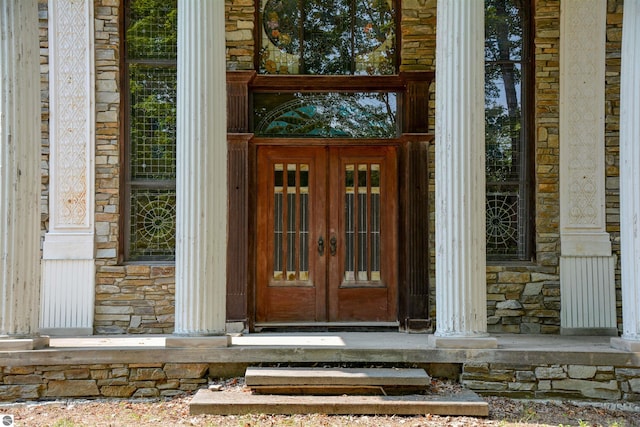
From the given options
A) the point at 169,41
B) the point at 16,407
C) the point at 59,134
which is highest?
the point at 169,41

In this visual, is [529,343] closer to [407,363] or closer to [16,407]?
[407,363]

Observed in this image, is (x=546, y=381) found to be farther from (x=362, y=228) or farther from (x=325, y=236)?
(x=325, y=236)

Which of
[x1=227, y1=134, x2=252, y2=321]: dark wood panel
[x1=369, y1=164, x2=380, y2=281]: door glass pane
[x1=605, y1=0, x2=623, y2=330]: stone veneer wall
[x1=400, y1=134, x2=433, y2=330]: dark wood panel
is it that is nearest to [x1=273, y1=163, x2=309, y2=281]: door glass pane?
[x1=227, y1=134, x2=252, y2=321]: dark wood panel

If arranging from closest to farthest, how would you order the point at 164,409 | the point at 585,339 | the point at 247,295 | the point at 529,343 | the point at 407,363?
the point at 164,409 → the point at 407,363 → the point at 529,343 → the point at 585,339 → the point at 247,295

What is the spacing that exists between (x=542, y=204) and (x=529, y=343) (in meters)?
2.11

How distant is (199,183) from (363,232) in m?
2.91

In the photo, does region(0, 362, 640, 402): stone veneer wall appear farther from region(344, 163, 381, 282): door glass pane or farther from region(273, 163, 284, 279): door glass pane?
region(344, 163, 381, 282): door glass pane

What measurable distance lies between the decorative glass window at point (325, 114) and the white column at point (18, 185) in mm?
3009

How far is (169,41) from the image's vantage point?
925 cm

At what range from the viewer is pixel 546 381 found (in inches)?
267

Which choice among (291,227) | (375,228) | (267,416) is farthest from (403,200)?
(267,416)

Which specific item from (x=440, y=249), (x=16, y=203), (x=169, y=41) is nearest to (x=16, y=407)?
(x=16, y=203)

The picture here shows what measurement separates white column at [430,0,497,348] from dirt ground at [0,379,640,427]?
2.18 ft

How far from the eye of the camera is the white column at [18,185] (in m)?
6.77
